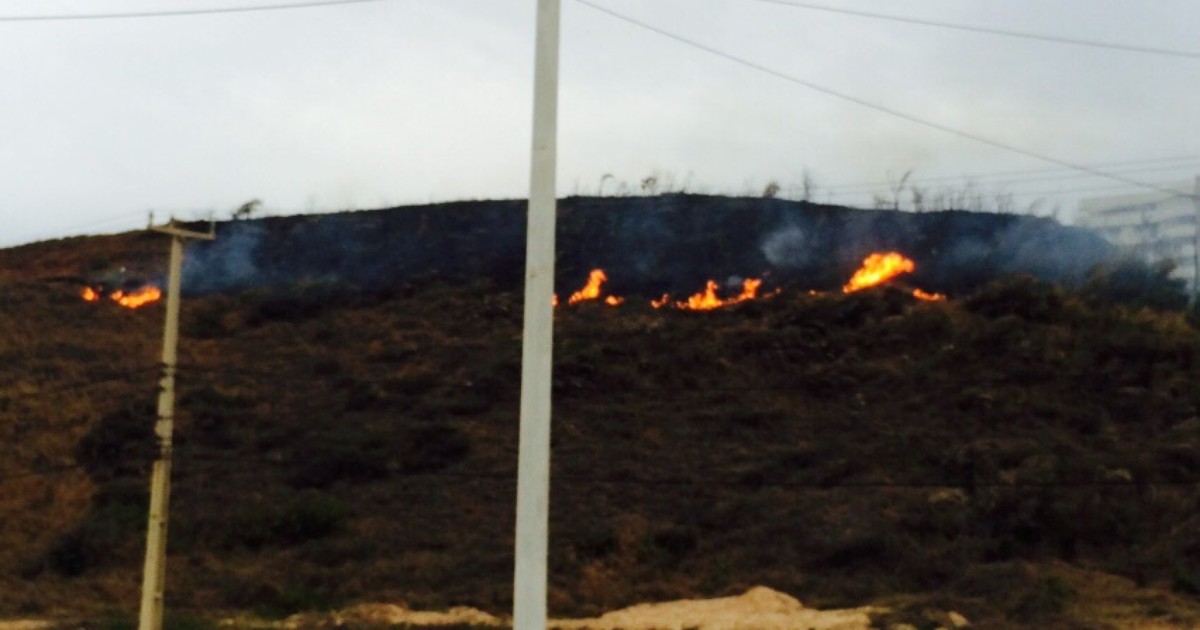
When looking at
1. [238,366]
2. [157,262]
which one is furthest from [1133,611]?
[157,262]

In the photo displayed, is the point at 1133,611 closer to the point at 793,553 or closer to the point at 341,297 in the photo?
the point at 793,553

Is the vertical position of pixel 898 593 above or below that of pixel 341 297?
below

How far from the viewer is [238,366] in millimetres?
38125

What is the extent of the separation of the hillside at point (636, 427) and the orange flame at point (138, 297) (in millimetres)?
612

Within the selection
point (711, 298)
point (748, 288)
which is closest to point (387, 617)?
point (711, 298)

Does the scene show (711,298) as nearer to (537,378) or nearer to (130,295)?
(130,295)

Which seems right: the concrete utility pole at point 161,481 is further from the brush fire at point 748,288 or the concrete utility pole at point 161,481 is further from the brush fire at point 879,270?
the brush fire at point 879,270

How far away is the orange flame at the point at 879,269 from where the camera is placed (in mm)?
39656

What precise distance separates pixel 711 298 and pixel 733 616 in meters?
18.6

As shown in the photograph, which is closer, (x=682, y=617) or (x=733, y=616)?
(x=733, y=616)

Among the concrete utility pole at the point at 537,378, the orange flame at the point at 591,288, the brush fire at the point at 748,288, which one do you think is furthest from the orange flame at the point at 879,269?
the concrete utility pole at the point at 537,378

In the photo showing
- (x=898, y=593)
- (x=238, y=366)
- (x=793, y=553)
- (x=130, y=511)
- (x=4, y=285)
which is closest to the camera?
(x=898, y=593)

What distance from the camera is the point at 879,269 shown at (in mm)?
40406

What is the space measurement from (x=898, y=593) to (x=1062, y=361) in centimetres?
1214
